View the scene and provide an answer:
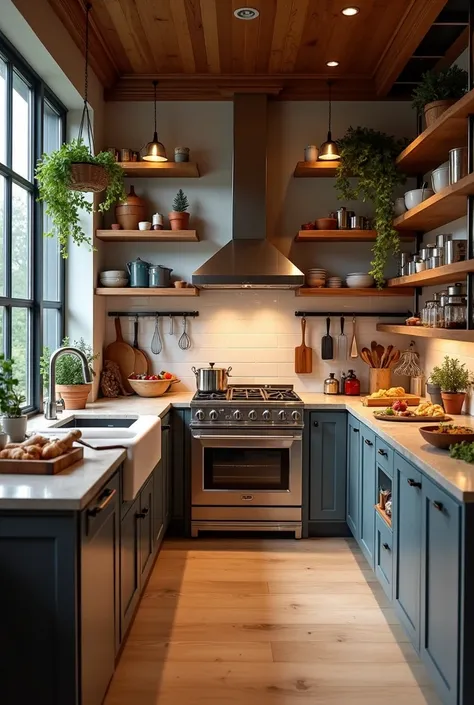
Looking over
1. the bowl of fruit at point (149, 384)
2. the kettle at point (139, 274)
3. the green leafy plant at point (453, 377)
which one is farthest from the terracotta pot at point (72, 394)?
the green leafy plant at point (453, 377)

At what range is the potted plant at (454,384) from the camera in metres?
3.67

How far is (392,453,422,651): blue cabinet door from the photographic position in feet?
8.45

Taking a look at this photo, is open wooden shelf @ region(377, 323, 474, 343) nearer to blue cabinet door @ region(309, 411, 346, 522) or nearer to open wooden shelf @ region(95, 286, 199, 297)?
blue cabinet door @ region(309, 411, 346, 522)

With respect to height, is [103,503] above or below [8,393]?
below

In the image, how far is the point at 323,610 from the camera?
125 inches

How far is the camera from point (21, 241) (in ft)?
11.8

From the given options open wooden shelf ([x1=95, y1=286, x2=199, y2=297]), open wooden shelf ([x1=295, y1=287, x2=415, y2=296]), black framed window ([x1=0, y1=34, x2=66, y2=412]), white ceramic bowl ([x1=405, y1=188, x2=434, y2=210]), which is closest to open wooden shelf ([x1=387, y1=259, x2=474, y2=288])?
open wooden shelf ([x1=295, y1=287, x2=415, y2=296])

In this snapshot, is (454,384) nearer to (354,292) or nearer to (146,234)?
(354,292)

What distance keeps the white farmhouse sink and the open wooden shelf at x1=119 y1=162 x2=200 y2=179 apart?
1810mm

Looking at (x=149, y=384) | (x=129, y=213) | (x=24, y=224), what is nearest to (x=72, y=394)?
(x=149, y=384)

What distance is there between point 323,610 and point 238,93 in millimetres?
3521

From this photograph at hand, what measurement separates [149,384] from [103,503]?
2.28 meters

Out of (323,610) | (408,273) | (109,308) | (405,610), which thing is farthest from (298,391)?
(405,610)

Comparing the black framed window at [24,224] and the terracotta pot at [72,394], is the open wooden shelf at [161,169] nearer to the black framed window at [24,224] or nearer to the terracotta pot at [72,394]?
the black framed window at [24,224]
